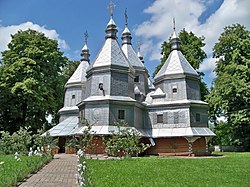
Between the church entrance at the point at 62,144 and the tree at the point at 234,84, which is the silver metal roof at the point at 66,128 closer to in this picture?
the church entrance at the point at 62,144

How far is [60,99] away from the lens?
3619 cm

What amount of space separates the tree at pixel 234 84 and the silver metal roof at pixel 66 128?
51.9 ft

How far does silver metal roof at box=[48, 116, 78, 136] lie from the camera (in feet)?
92.9

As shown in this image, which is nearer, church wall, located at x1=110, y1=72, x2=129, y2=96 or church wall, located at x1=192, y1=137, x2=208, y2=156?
church wall, located at x1=110, y1=72, x2=129, y2=96

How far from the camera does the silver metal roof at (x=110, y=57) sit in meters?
27.1

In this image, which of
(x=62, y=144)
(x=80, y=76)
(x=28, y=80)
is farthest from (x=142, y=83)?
(x=28, y=80)

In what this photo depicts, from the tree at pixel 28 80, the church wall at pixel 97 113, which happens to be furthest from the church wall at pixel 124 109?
the tree at pixel 28 80

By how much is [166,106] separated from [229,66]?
1021 cm

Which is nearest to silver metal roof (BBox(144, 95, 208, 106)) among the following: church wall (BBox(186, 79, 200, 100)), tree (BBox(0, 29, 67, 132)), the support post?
church wall (BBox(186, 79, 200, 100))

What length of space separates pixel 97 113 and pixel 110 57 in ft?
18.4

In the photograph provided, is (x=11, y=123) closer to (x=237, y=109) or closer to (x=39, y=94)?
(x=39, y=94)

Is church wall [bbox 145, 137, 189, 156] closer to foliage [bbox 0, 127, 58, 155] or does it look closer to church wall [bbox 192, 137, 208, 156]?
church wall [bbox 192, 137, 208, 156]

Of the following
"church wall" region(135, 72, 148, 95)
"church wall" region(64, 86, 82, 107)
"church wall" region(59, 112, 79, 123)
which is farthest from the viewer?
"church wall" region(64, 86, 82, 107)

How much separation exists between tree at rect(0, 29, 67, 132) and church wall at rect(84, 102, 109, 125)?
6.75 meters
